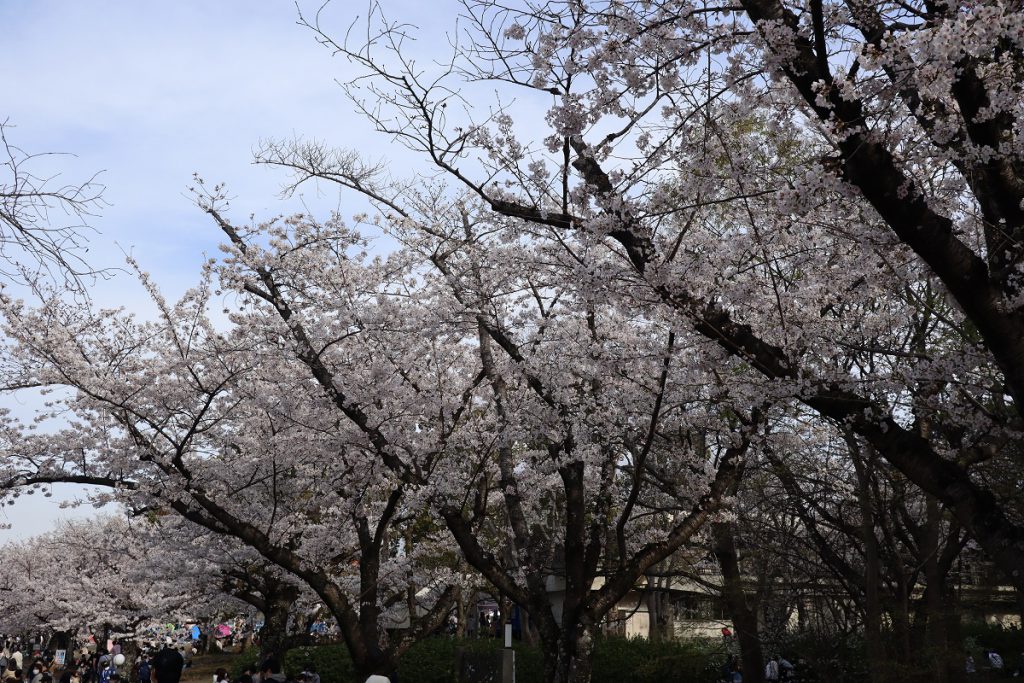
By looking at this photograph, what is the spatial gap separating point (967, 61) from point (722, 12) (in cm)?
148

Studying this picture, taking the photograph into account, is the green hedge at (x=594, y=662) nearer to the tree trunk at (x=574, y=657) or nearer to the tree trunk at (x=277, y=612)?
the tree trunk at (x=277, y=612)

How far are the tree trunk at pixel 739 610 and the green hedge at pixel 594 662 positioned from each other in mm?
2475

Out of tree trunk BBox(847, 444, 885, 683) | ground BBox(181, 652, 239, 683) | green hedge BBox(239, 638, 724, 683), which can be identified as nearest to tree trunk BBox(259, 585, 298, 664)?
green hedge BBox(239, 638, 724, 683)

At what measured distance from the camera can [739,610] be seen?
13.2 meters

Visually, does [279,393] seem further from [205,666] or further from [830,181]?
[205,666]

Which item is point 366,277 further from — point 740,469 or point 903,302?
point 903,302

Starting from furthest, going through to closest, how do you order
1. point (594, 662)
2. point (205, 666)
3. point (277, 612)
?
point (205, 666), point (277, 612), point (594, 662)

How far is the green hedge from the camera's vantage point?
Answer: 16188 millimetres

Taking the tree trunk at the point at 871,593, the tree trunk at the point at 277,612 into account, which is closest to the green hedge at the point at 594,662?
the tree trunk at the point at 277,612

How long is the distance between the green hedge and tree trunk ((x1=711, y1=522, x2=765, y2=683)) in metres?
2.48

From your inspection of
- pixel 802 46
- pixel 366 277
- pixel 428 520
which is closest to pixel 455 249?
pixel 366 277

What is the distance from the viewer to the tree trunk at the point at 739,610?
13117 mm

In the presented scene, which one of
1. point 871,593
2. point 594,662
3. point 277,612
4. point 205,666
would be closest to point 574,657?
point 871,593

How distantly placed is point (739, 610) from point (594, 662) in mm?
4980
